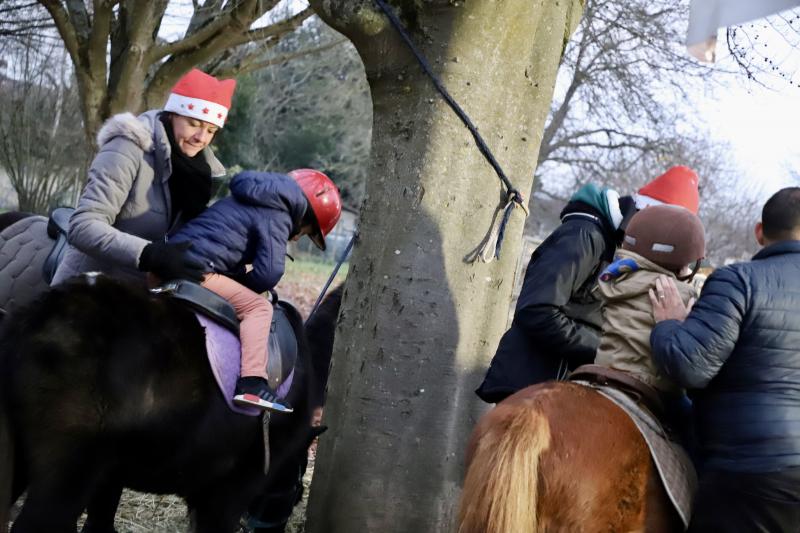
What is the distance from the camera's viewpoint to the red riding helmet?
15.4 feet

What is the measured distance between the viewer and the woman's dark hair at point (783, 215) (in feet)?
11.7

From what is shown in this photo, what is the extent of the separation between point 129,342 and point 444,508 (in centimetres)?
190

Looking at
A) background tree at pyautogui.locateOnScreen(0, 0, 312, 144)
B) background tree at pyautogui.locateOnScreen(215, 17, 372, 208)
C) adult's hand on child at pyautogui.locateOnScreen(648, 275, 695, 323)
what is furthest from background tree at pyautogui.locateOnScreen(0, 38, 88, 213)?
adult's hand on child at pyautogui.locateOnScreen(648, 275, 695, 323)

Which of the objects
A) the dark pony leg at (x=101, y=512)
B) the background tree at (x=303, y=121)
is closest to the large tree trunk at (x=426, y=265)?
the dark pony leg at (x=101, y=512)

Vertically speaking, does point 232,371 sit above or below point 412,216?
below

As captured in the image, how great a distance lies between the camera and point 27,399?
144 inches

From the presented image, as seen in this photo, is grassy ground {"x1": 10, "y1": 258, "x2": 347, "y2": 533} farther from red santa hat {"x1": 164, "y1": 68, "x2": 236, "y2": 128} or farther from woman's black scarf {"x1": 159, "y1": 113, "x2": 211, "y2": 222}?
red santa hat {"x1": 164, "y1": 68, "x2": 236, "y2": 128}

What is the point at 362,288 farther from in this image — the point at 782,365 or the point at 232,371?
the point at 782,365

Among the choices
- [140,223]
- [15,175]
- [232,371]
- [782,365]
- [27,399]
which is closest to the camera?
[782,365]

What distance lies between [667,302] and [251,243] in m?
2.04

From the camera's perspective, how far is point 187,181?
15.3 feet

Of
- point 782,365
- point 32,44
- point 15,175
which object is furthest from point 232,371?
point 15,175

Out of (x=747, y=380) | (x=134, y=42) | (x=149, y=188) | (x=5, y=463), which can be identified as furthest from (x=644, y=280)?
(x=134, y=42)

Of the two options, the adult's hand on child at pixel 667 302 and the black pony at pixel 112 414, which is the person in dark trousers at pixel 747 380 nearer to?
the adult's hand on child at pixel 667 302
